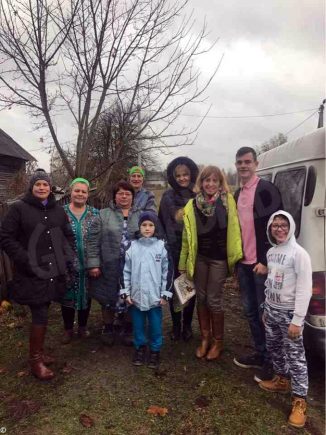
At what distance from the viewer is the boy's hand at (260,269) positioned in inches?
125

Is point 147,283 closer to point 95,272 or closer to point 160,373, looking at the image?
point 95,272

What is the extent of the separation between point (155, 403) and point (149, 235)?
1437 millimetres

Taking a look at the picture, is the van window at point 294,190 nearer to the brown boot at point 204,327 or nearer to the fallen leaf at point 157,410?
the brown boot at point 204,327

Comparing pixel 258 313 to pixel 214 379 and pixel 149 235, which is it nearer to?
pixel 214 379

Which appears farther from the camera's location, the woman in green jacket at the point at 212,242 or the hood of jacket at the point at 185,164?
the hood of jacket at the point at 185,164

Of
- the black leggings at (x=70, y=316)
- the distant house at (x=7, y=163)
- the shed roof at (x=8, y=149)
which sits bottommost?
the black leggings at (x=70, y=316)

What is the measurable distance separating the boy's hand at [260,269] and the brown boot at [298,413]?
101cm

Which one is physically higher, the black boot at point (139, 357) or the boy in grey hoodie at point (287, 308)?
the boy in grey hoodie at point (287, 308)

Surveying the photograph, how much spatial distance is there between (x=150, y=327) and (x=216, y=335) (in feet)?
2.30

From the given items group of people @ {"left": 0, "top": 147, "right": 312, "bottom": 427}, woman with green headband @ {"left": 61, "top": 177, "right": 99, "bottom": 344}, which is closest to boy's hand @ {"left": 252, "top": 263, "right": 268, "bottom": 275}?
group of people @ {"left": 0, "top": 147, "right": 312, "bottom": 427}

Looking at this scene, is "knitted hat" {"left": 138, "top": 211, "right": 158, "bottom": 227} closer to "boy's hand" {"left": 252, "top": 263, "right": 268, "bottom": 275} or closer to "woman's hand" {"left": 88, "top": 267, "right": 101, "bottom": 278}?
"woman's hand" {"left": 88, "top": 267, "right": 101, "bottom": 278}

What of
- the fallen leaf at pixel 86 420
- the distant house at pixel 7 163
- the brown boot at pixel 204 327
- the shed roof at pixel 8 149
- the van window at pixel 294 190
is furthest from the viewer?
the shed roof at pixel 8 149

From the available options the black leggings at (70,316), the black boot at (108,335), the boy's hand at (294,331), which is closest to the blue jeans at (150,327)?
the black boot at (108,335)

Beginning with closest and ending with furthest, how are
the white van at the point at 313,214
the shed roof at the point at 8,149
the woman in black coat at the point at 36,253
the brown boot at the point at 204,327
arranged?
the white van at the point at 313,214, the woman in black coat at the point at 36,253, the brown boot at the point at 204,327, the shed roof at the point at 8,149
